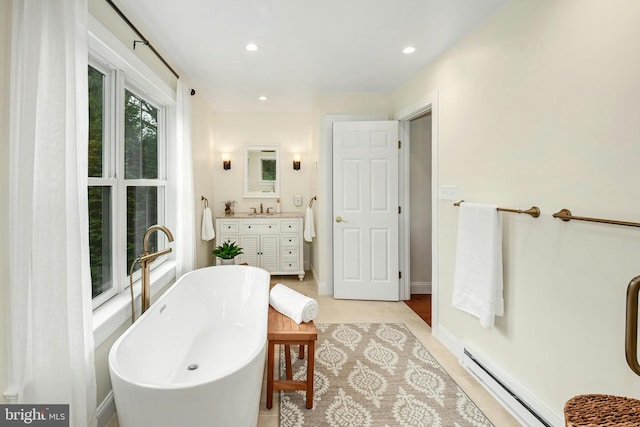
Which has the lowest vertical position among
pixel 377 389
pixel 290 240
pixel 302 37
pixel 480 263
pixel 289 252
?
pixel 377 389

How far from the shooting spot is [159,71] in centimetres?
256

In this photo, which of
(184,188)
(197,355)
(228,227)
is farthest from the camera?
(228,227)

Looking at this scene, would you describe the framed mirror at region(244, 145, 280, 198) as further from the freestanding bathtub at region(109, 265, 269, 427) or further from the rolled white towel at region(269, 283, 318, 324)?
the rolled white towel at region(269, 283, 318, 324)

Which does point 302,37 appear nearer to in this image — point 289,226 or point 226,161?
point 289,226

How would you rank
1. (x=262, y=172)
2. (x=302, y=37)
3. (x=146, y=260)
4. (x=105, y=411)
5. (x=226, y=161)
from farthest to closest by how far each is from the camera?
(x=262, y=172) → (x=226, y=161) → (x=302, y=37) → (x=146, y=260) → (x=105, y=411)

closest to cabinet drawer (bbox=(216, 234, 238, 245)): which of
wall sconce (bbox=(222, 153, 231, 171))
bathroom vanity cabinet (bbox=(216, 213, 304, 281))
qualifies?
bathroom vanity cabinet (bbox=(216, 213, 304, 281))

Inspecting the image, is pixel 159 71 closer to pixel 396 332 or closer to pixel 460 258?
pixel 460 258

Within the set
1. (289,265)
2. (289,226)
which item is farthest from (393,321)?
(289,226)

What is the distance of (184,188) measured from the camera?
9.64 ft

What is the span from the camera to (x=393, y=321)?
10.3 ft

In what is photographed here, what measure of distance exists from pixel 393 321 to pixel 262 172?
289 centimetres

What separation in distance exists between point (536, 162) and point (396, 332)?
1.84 meters

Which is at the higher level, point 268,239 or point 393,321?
point 268,239

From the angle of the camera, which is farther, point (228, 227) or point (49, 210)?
point (228, 227)
